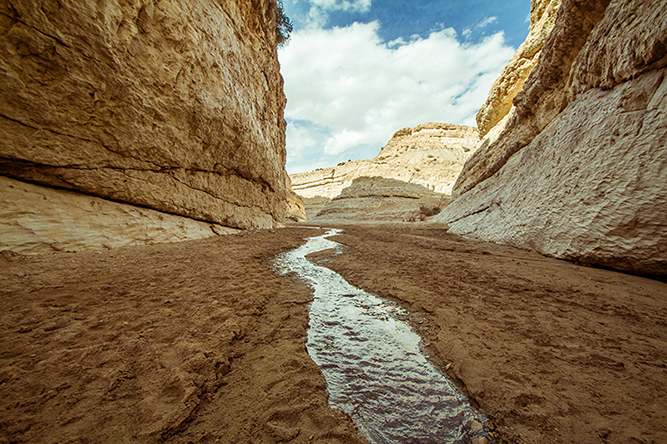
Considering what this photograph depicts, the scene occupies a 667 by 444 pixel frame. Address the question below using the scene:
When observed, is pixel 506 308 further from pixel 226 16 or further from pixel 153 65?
pixel 226 16

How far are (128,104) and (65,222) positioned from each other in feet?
7.19

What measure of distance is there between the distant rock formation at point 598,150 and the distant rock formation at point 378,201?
1154 centimetres

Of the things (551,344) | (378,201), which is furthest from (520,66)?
(378,201)

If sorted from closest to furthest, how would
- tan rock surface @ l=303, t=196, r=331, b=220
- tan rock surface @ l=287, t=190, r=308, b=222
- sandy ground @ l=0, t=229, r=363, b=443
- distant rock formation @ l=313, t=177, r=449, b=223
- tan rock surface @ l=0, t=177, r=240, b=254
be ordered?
sandy ground @ l=0, t=229, r=363, b=443, tan rock surface @ l=0, t=177, r=240, b=254, distant rock formation @ l=313, t=177, r=449, b=223, tan rock surface @ l=287, t=190, r=308, b=222, tan rock surface @ l=303, t=196, r=331, b=220

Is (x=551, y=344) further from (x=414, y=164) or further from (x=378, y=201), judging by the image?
(x=414, y=164)

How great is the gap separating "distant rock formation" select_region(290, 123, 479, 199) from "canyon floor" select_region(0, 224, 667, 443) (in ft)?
93.3

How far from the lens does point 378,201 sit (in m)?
24.1

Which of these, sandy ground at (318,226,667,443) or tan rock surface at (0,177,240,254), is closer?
sandy ground at (318,226,667,443)

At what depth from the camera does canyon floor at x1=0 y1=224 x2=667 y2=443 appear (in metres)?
1.13

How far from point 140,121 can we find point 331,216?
20.5 meters

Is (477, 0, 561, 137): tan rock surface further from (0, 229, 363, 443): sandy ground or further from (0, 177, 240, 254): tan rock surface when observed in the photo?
(0, 177, 240, 254): tan rock surface

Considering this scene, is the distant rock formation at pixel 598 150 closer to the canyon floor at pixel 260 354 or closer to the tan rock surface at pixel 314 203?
the canyon floor at pixel 260 354

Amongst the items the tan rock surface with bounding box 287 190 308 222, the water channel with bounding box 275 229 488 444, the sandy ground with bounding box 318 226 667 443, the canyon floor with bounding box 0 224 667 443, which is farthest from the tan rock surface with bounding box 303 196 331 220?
the water channel with bounding box 275 229 488 444

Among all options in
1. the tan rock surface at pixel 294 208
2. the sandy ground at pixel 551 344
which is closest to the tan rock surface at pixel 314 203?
the tan rock surface at pixel 294 208
